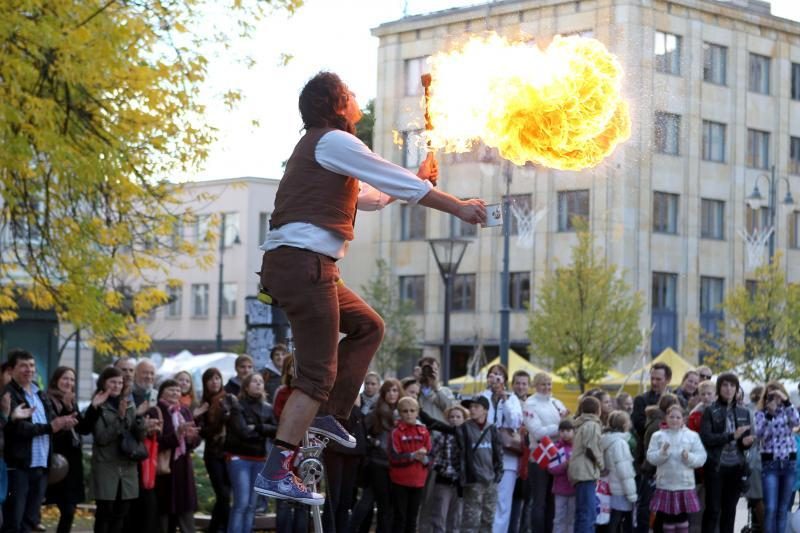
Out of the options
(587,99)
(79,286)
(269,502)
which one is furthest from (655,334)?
(587,99)

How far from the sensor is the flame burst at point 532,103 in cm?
870

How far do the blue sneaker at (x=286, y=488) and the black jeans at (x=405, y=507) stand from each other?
270 inches

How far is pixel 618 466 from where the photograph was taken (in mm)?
15133

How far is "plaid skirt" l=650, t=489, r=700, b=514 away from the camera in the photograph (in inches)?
587

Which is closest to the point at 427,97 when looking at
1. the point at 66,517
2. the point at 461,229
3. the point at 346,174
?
the point at 346,174

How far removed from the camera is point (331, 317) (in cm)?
720

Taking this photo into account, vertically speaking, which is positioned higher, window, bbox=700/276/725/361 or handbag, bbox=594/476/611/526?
window, bbox=700/276/725/361

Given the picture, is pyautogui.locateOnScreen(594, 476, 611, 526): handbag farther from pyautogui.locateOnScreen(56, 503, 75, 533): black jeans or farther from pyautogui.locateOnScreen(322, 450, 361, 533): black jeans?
pyautogui.locateOnScreen(56, 503, 75, 533): black jeans

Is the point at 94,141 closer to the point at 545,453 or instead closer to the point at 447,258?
the point at 545,453

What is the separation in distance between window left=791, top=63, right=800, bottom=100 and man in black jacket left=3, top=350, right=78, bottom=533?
37.1m

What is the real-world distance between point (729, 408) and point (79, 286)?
734 cm

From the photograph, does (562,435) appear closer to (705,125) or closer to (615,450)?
(615,450)

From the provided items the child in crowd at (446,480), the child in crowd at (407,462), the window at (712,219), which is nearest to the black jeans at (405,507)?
the child in crowd at (407,462)

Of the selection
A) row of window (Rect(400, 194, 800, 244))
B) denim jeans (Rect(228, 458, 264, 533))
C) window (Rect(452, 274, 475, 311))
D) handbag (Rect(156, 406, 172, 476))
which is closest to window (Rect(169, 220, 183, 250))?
handbag (Rect(156, 406, 172, 476))
